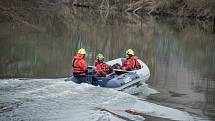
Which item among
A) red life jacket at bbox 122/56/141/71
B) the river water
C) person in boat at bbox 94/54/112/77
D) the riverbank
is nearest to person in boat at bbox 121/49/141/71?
red life jacket at bbox 122/56/141/71

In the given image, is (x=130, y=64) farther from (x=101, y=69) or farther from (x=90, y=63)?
(x=90, y=63)

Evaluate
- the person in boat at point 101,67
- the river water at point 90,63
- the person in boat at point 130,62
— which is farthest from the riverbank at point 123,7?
the person in boat at point 101,67

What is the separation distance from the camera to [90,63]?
22.6 metres

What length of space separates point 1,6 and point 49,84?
23.5 meters

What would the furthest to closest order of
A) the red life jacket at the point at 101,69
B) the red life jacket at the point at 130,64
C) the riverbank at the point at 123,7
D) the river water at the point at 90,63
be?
1. the riverbank at the point at 123,7
2. the red life jacket at the point at 130,64
3. the red life jacket at the point at 101,69
4. the river water at the point at 90,63

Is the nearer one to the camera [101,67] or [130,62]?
[101,67]

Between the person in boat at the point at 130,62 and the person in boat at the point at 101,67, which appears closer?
the person in boat at the point at 101,67

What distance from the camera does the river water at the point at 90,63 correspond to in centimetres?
1310

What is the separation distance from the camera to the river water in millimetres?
13102

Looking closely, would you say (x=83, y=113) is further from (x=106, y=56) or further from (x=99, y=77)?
(x=106, y=56)

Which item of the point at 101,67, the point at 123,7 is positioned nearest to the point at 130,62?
the point at 101,67

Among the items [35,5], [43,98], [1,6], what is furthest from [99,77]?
[35,5]

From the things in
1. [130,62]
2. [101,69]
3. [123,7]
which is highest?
[123,7]

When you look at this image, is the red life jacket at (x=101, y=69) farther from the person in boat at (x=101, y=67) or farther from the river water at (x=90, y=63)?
the river water at (x=90, y=63)
